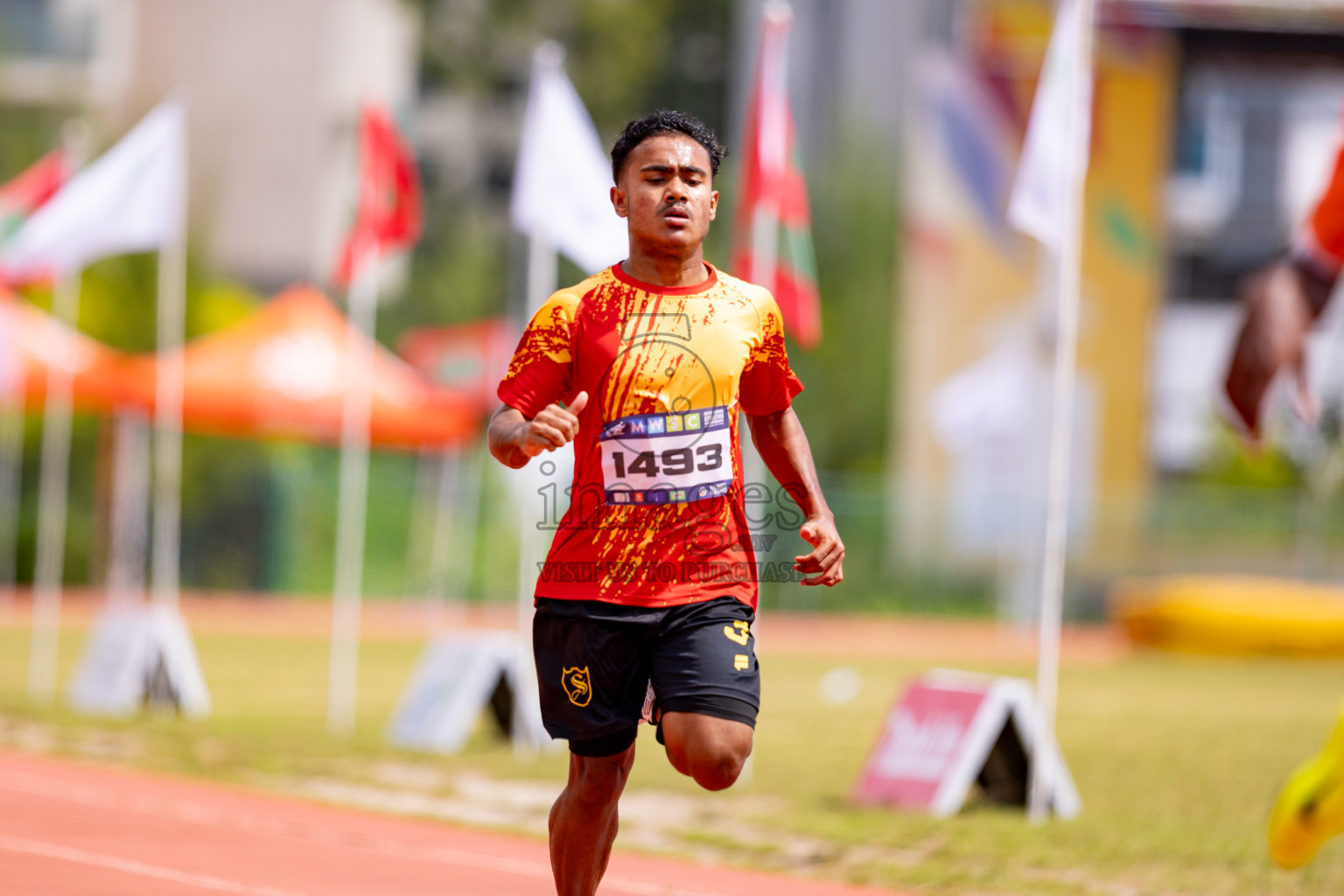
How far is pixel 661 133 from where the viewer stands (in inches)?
212

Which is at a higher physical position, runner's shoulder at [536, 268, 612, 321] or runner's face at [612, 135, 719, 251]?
runner's face at [612, 135, 719, 251]

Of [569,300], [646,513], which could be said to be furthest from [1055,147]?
[646,513]

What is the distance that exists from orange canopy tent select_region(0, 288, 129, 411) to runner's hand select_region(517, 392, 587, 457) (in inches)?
677

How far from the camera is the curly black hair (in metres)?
5.41

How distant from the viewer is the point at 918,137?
31719 mm

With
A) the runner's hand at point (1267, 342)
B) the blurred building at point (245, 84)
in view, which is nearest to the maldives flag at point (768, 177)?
the runner's hand at point (1267, 342)

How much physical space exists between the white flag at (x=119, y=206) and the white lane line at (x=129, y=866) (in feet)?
23.7

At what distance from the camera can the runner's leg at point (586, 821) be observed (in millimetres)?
5383

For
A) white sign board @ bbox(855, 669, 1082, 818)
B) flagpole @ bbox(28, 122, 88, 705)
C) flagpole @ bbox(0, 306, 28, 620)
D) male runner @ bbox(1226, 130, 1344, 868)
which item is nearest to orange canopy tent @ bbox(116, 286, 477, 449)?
flagpole @ bbox(28, 122, 88, 705)

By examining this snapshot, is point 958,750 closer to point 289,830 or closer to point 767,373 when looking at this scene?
point 289,830

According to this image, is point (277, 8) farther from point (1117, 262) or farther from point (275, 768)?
point (275, 768)

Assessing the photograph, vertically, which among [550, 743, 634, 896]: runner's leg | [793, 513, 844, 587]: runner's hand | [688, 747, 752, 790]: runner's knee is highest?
[793, 513, 844, 587]: runner's hand

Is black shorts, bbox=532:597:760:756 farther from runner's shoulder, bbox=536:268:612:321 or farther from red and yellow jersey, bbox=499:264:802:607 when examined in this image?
runner's shoulder, bbox=536:268:612:321

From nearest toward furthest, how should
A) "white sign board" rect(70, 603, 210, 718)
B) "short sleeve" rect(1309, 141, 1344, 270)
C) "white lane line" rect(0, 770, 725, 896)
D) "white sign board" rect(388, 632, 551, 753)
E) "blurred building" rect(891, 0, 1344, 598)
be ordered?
"white lane line" rect(0, 770, 725, 896) < "short sleeve" rect(1309, 141, 1344, 270) < "white sign board" rect(388, 632, 551, 753) < "white sign board" rect(70, 603, 210, 718) < "blurred building" rect(891, 0, 1344, 598)
